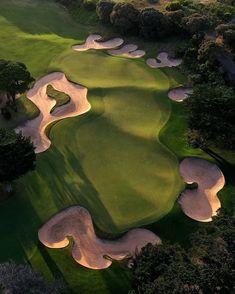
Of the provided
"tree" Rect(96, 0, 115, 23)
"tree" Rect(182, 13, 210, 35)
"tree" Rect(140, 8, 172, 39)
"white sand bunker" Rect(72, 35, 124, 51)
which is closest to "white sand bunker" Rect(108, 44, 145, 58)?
"white sand bunker" Rect(72, 35, 124, 51)

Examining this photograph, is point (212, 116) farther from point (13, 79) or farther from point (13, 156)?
point (13, 79)

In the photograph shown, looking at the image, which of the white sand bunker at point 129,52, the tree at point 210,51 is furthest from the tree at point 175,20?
the tree at point 210,51

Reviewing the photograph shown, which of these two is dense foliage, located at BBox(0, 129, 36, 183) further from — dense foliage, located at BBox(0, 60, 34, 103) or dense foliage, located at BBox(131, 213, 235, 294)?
dense foliage, located at BBox(131, 213, 235, 294)

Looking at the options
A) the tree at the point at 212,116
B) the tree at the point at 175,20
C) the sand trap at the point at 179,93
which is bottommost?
the sand trap at the point at 179,93

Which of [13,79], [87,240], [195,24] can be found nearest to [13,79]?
[13,79]

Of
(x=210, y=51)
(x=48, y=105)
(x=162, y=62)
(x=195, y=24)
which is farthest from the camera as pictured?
(x=195, y=24)

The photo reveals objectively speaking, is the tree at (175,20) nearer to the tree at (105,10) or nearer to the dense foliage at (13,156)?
the tree at (105,10)
